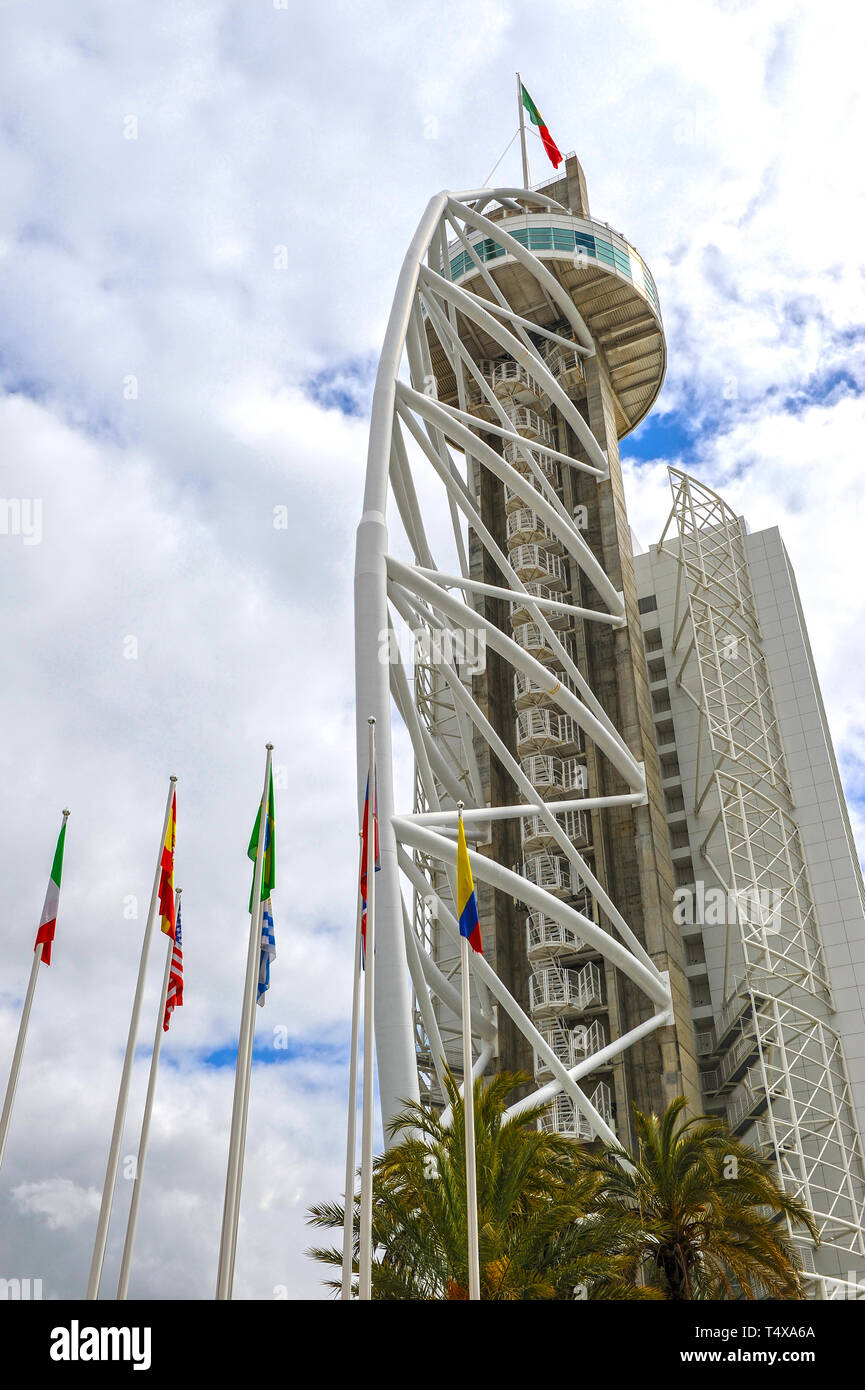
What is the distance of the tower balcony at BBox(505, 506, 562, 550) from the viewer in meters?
48.7

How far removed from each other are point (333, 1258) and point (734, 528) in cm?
3622

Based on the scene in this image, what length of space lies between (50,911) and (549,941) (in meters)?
18.8

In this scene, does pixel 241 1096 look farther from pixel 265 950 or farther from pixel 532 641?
pixel 532 641

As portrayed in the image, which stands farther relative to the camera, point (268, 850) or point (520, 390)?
point (520, 390)

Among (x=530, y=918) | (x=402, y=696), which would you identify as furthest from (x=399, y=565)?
(x=530, y=918)

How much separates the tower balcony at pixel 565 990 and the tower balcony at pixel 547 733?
762 cm

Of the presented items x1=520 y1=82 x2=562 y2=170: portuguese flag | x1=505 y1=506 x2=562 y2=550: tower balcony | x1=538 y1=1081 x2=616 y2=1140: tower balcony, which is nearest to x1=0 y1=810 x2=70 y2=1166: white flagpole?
x1=538 y1=1081 x2=616 y2=1140: tower balcony

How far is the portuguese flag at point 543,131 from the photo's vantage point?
5475cm

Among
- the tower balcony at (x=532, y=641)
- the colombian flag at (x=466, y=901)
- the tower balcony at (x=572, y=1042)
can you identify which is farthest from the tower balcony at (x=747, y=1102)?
the colombian flag at (x=466, y=901)

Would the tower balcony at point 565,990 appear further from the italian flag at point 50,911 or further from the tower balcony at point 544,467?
the tower balcony at point 544,467

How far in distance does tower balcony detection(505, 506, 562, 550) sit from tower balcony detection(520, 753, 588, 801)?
9341 mm

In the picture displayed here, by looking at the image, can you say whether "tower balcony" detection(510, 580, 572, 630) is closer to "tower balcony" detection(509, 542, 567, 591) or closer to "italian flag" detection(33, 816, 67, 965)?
"tower balcony" detection(509, 542, 567, 591)

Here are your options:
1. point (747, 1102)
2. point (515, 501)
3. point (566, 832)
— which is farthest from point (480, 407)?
point (747, 1102)

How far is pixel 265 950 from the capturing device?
73.1 feet
